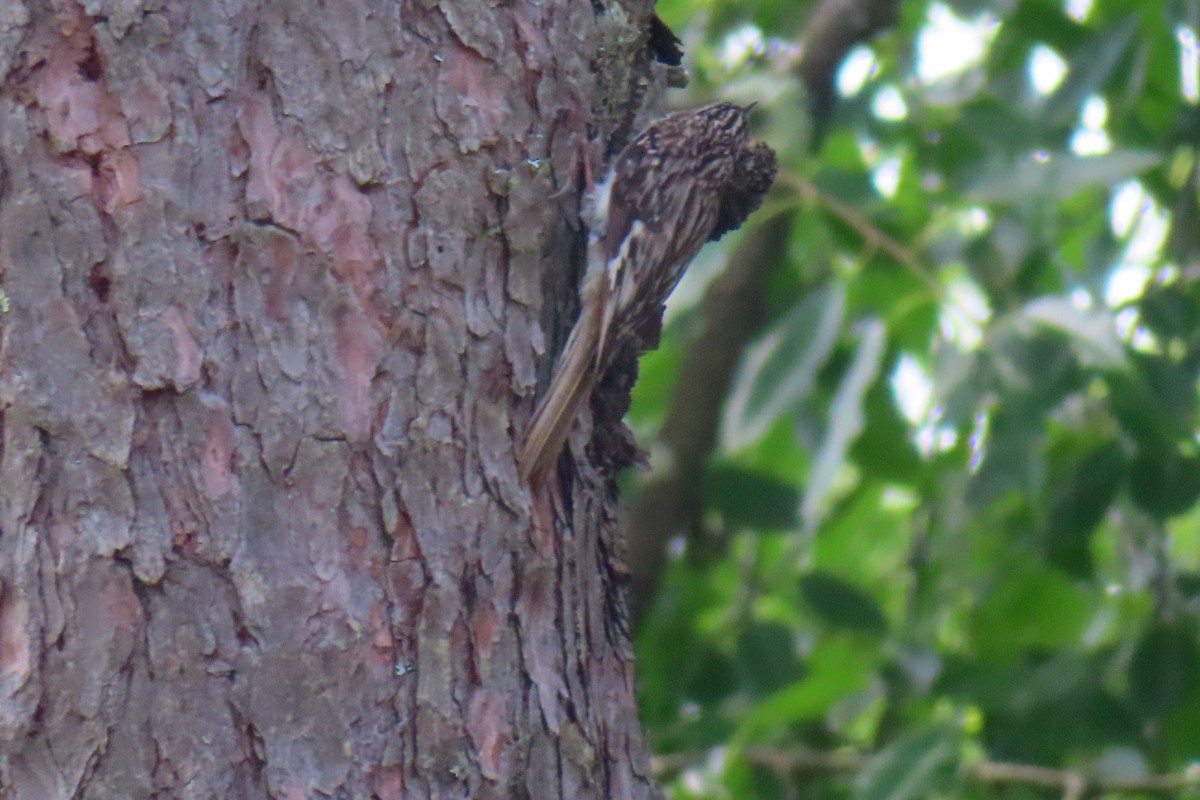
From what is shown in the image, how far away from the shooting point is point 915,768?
9.94 feet

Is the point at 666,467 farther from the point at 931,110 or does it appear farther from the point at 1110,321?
the point at 1110,321

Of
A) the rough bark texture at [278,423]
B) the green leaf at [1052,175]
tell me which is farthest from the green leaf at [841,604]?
the rough bark texture at [278,423]

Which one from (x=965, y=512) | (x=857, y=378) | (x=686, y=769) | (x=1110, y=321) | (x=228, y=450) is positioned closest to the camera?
(x=228, y=450)

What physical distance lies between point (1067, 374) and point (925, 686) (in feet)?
2.56

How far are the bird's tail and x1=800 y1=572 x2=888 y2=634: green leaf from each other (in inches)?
69.7

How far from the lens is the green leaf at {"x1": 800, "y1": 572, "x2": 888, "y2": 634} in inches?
142

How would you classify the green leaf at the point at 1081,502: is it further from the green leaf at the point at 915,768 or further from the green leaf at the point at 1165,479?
the green leaf at the point at 915,768

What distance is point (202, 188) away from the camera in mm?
1670

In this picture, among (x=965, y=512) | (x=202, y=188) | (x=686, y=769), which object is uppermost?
(x=202, y=188)

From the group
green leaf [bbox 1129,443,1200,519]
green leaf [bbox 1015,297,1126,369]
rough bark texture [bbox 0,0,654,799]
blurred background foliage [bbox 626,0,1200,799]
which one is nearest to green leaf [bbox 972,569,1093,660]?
blurred background foliage [bbox 626,0,1200,799]

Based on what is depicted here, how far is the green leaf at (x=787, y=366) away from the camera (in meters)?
3.08

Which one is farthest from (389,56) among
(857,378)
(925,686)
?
(925,686)

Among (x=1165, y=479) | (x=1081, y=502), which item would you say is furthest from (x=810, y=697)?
(x=1165, y=479)

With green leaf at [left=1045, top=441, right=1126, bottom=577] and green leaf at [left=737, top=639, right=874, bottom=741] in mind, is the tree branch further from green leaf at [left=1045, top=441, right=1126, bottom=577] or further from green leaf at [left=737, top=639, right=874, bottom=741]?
green leaf at [left=1045, top=441, right=1126, bottom=577]
